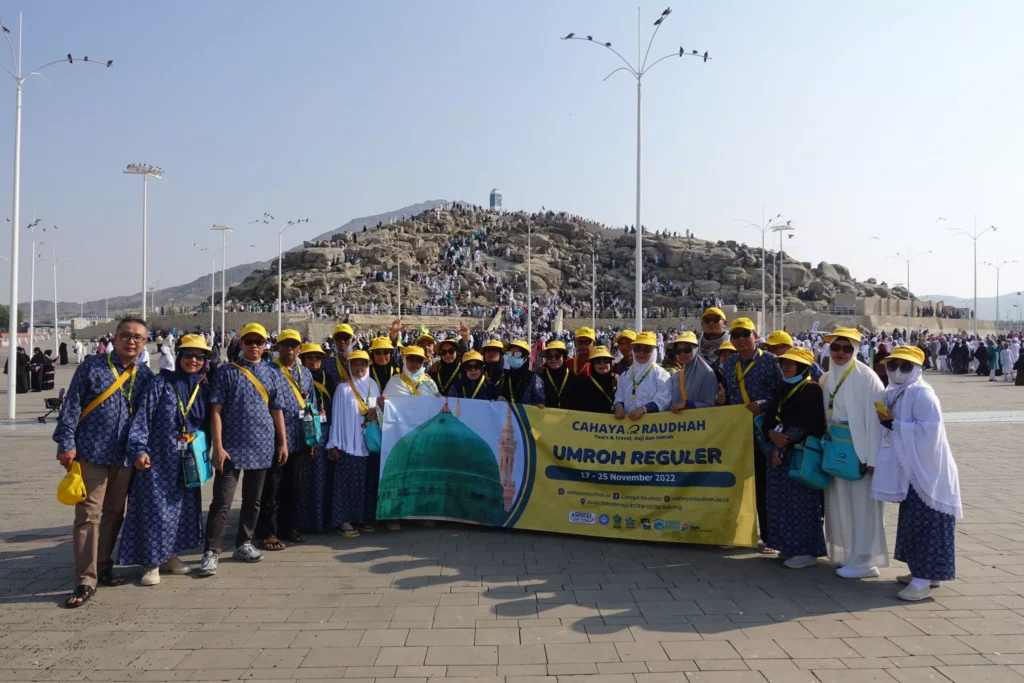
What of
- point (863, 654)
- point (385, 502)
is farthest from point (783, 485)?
point (385, 502)

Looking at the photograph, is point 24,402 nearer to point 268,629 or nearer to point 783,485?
point 268,629

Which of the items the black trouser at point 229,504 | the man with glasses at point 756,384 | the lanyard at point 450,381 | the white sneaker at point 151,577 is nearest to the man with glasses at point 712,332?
the man with glasses at point 756,384

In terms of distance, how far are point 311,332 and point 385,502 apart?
3870 centimetres

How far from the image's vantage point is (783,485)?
5.64 metres

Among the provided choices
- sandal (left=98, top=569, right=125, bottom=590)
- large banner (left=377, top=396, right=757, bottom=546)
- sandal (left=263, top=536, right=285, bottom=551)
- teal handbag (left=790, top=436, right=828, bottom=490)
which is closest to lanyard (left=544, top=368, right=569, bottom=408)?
large banner (left=377, top=396, right=757, bottom=546)

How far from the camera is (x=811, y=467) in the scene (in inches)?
212

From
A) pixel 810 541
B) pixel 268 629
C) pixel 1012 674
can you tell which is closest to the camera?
pixel 1012 674

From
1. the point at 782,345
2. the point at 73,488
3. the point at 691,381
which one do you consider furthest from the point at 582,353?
the point at 73,488

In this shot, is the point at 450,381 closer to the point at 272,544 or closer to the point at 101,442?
the point at 272,544

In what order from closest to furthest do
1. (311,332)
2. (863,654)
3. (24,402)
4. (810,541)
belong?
(863,654) < (810,541) < (24,402) < (311,332)

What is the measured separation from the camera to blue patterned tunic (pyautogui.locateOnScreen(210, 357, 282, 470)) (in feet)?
18.5

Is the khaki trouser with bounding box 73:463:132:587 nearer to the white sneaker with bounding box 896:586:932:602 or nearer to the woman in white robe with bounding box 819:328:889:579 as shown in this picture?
the woman in white robe with bounding box 819:328:889:579

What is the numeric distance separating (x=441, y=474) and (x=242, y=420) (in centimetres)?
190

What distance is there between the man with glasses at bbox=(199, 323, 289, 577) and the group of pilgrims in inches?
0.5
